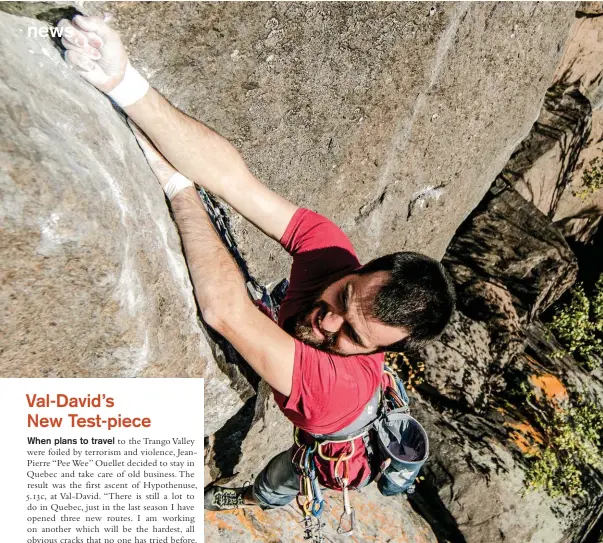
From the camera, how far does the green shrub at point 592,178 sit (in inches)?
281

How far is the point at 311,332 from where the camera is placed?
9.45ft

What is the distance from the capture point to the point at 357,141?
3771 millimetres

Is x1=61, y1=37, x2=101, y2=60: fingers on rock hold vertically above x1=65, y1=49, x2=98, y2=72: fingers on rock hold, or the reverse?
x1=61, y1=37, x2=101, y2=60: fingers on rock hold

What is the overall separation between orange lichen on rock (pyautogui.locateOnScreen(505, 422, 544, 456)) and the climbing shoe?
10.5ft

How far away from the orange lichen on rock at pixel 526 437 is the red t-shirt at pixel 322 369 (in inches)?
130

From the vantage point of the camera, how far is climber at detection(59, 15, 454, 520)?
241 cm

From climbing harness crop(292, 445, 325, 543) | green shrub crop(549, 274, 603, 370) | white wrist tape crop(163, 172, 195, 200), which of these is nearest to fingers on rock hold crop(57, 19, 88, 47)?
white wrist tape crop(163, 172, 195, 200)

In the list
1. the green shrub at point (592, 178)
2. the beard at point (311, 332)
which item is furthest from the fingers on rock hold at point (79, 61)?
the green shrub at point (592, 178)

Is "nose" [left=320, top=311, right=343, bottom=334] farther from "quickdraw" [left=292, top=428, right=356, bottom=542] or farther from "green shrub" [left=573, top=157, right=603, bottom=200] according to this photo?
"green shrub" [left=573, top=157, right=603, bottom=200]

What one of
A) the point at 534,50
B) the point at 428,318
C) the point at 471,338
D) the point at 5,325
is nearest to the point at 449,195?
the point at 534,50

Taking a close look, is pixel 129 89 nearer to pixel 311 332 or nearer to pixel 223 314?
pixel 223 314

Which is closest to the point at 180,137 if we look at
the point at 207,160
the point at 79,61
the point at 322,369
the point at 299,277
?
the point at 207,160

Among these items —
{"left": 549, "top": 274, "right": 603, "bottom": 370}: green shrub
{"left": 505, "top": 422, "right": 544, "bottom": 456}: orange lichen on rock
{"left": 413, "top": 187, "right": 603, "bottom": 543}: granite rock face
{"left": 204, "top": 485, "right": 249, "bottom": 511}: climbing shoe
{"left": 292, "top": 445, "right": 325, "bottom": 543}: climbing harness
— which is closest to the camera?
{"left": 292, "top": 445, "right": 325, "bottom": 543}: climbing harness

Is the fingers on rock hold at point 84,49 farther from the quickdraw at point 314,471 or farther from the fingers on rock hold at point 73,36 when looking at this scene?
the quickdraw at point 314,471
